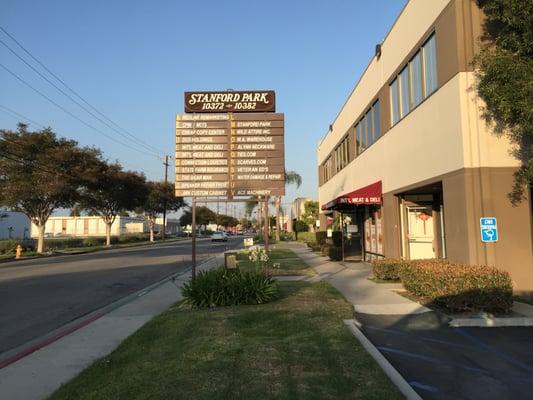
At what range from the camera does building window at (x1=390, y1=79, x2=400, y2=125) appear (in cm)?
1655

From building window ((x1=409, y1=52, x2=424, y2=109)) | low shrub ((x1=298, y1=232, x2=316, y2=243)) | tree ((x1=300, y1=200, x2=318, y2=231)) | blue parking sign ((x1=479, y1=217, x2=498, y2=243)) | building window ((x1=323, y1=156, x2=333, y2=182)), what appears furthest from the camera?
tree ((x1=300, y1=200, x2=318, y2=231))

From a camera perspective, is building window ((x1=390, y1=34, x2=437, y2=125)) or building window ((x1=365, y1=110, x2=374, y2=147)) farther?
building window ((x1=365, y1=110, x2=374, y2=147))

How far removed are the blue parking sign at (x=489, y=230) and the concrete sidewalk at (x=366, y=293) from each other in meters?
2.02

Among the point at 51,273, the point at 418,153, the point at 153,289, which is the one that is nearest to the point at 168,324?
the point at 153,289

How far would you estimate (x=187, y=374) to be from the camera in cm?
552

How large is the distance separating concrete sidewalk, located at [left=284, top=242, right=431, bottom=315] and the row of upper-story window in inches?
210

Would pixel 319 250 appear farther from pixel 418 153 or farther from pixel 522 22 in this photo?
pixel 522 22

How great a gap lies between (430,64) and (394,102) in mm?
3661

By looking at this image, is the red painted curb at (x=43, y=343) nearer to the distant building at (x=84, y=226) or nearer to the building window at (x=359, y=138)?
the building window at (x=359, y=138)

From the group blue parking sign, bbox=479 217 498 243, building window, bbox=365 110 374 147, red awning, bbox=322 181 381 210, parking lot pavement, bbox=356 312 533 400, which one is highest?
building window, bbox=365 110 374 147

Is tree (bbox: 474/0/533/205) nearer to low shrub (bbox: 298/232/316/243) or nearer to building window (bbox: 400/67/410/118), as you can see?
building window (bbox: 400/67/410/118)

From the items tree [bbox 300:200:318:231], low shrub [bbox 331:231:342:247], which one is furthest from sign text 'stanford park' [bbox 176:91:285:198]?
tree [bbox 300:200:318:231]

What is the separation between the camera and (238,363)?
596cm

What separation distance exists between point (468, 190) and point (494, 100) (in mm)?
2534
